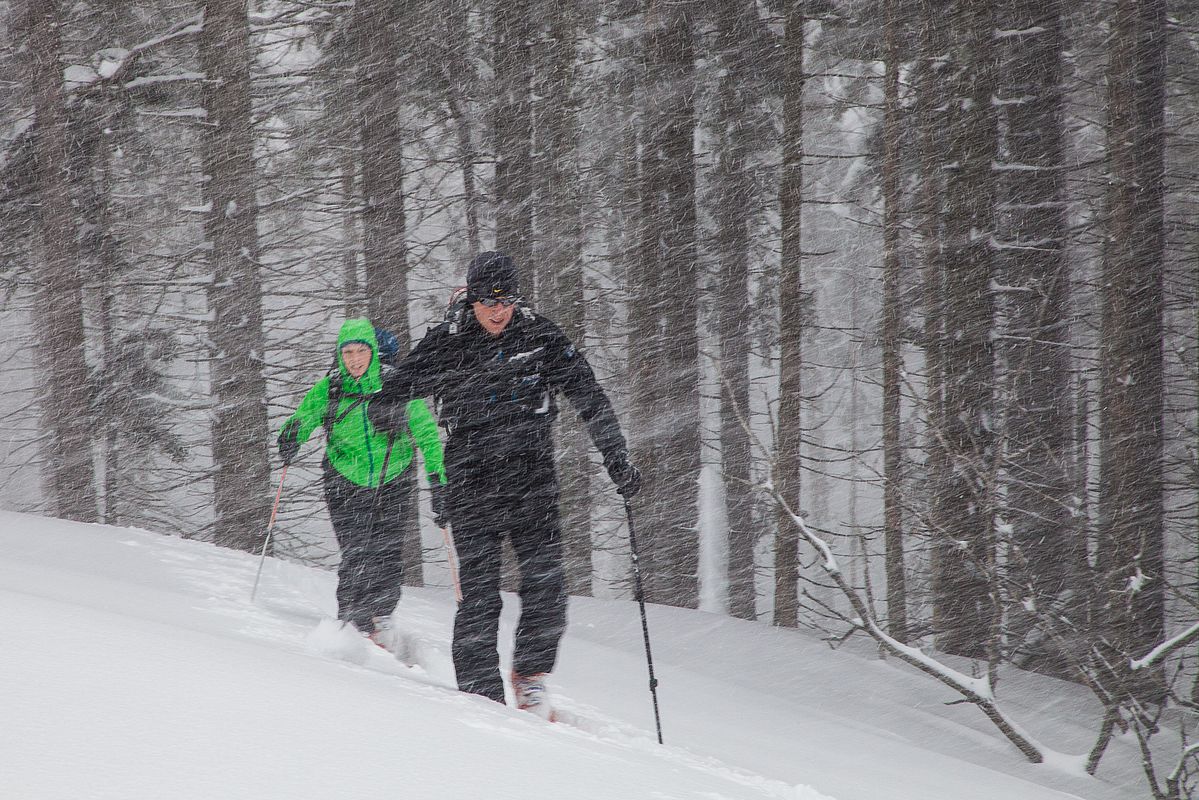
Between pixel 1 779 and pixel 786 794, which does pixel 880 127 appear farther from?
pixel 1 779

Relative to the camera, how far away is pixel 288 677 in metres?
3.19

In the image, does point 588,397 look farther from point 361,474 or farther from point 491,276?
point 361,474

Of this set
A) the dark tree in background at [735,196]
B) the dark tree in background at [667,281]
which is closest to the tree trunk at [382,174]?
the dark tree in background at [667,281]

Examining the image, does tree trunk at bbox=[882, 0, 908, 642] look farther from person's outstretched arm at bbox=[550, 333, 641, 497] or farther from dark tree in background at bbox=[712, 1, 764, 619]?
person's outstretched arm at bbox=[550, 333, 641, 497]

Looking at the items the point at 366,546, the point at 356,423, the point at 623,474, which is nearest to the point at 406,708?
the point at 623,474

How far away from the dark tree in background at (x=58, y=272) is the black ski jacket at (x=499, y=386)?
9653mm

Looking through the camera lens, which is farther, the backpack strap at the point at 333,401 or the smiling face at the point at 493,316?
the backpack strap at the point at 333,401

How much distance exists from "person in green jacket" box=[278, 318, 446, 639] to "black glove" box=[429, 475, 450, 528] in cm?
49

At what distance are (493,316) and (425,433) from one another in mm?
1447

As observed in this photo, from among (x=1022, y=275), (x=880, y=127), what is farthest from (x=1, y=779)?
(x=880, y=127)

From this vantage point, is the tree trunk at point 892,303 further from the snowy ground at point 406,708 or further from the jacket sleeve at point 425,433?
the jacket sleeve at point 425,433

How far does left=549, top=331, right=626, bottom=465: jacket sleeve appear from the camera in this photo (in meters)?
4.60

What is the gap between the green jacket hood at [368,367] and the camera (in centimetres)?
579

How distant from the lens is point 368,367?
5.84 metres
